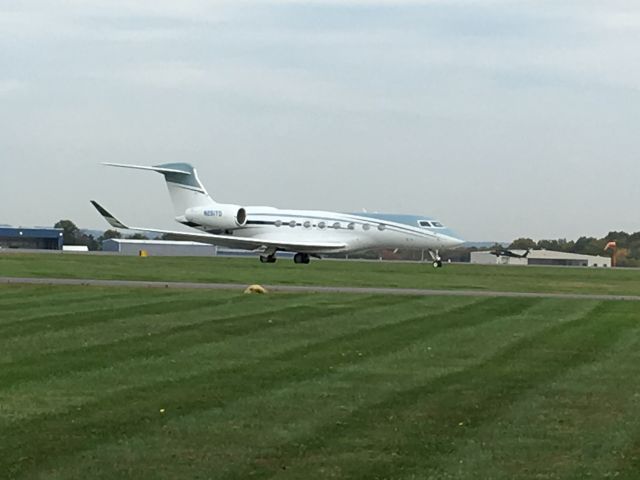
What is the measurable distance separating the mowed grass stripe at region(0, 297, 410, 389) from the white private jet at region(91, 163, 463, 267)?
4221 cm

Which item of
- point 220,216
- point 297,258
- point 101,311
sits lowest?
point 101,311

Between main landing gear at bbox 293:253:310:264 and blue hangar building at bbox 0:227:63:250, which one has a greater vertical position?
blue hangar building at bbox 0:227:63:250

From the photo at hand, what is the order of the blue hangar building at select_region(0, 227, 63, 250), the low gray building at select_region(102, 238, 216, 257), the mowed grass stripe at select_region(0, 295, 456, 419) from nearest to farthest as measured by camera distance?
the mowed grass stripe at select_region(0, 295, 456, 419) → the low gray building at select_region(102, 238, 216, 257) → the blue hangar building at select_region(0, 227, 63, 250)

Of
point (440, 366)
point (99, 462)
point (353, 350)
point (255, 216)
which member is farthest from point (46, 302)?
point (255, 216)

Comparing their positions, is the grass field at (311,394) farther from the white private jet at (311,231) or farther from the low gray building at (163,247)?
the low gray building at (163,247)

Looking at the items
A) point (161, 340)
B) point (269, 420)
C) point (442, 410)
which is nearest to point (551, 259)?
point (161, 340)

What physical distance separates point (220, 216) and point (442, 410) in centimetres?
5833

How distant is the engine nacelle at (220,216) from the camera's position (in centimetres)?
6956

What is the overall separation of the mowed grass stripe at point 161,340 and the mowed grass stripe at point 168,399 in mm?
1694

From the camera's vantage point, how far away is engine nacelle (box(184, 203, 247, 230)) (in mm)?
69562

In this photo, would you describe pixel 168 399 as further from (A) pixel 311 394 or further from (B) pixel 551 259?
(B) pixel 551 259

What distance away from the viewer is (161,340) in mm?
18016

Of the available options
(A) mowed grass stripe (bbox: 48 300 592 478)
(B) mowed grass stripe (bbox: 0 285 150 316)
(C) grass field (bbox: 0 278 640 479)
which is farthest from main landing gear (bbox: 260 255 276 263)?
(A) mowed grass stripe (bbox: 48 300 592 478)

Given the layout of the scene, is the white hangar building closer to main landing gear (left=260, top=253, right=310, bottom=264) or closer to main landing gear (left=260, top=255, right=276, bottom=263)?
main landing gear (left=260, top=253, right=310, bottom=264)
